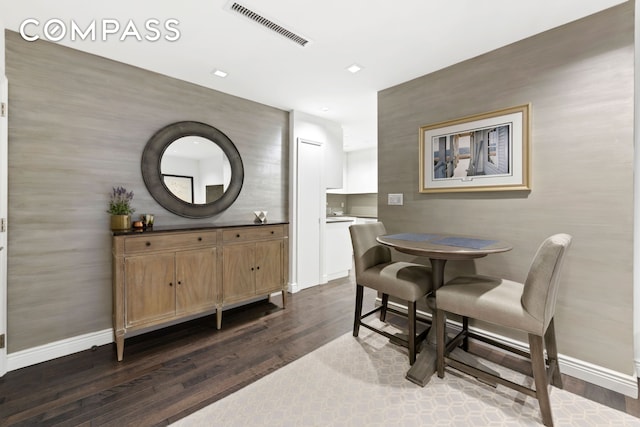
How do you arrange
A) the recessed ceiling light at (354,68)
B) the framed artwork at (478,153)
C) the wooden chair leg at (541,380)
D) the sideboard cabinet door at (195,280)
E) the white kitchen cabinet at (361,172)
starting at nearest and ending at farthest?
the wooden chair leg at (541,380)
the framed artwork at (478,153)
the sideboard cabinet door at (195,280)
the recessed ceiling light at (354,68)
the white kitchen cabinet at (361,172)

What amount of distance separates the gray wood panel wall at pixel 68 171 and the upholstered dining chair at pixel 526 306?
2.78 m

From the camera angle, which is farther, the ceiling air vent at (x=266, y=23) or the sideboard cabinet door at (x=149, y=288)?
the sideboard cabinet door at (x=149, y=288)

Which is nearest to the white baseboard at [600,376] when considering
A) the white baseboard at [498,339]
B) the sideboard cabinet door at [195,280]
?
the white baseboard at [498,339]

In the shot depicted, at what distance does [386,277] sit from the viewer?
2281 mm

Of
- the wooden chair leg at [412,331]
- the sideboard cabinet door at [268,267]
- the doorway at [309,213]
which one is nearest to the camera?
the wooden chair leg at [412,331]

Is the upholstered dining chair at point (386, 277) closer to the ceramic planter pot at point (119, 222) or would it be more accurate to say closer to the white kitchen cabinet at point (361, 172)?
the ceramic planter pot at point (119, 222)

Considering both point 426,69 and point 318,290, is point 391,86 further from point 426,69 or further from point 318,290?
point 318,290

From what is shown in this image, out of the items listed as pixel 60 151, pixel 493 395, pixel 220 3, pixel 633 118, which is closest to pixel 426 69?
pixel 633 118

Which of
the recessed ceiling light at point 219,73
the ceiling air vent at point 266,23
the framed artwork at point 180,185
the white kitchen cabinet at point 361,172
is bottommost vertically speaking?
the framed artwork at point 180,185

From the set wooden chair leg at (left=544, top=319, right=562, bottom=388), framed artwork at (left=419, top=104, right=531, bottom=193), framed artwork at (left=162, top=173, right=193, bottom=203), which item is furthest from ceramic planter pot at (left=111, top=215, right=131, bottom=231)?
wooden chair leg at (left=544, top=319, right=562, bottom=388)

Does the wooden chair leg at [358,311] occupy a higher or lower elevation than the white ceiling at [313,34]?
lower

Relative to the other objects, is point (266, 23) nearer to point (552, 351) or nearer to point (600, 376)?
point (552, 351)

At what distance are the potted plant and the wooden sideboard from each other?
20cm

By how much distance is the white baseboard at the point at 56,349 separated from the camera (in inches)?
82.4
